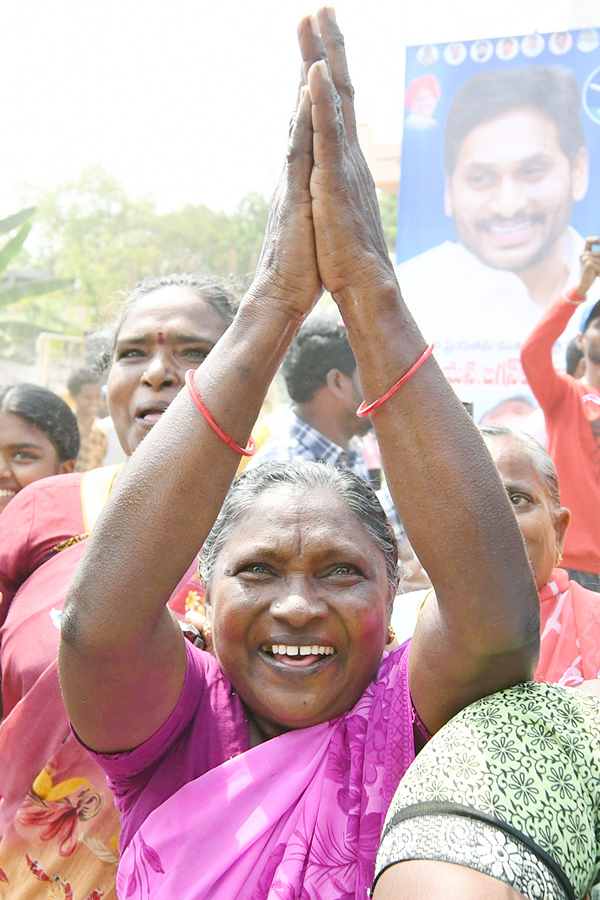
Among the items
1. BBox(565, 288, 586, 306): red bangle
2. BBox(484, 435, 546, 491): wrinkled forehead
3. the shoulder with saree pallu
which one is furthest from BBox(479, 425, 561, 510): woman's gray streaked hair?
BBox(565, 288, 586, 306): red bangle

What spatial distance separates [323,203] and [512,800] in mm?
982

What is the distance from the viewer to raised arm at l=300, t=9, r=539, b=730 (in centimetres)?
150

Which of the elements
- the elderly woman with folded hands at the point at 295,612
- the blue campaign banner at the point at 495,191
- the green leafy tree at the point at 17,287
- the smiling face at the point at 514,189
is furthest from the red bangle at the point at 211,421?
the green leafy tree at the point at 17,287

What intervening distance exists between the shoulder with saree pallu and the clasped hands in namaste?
0.68 metres

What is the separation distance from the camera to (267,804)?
1.64 meters

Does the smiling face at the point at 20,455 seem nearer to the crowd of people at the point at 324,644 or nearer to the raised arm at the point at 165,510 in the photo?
the crowd of people at the point at 324,644

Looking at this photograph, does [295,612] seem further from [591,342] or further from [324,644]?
[591,342]

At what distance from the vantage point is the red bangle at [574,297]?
13.4 ft

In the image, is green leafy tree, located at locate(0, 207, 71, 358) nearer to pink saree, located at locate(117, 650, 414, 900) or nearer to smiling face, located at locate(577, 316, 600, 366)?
smiling face, located at locate(577, 316, 600, 366)

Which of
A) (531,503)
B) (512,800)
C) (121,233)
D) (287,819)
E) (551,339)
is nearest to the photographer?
(512,800)

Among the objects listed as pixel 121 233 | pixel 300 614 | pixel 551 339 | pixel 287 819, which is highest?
pixel 121 233

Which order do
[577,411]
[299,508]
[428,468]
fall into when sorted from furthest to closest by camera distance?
[577,411], [299,508], [428,468]

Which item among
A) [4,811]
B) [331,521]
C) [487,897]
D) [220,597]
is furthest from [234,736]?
[4,811]

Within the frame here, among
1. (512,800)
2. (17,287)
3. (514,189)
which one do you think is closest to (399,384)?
(512,800)
